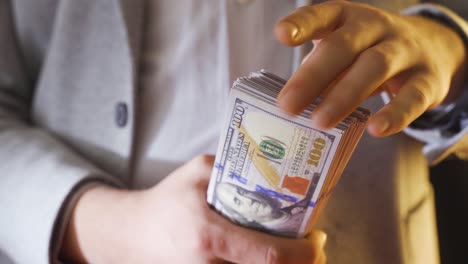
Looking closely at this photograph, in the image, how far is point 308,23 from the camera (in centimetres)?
33

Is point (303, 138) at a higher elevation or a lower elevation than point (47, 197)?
higher

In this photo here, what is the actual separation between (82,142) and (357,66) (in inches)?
17.7

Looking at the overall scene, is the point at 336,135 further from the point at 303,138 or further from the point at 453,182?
the point at 453,182

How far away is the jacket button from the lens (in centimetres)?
58

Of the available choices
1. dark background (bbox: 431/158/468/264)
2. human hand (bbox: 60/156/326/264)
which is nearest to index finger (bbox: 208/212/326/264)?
human hand (bbox: 60/156/326/264)

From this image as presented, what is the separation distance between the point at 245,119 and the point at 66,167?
0.29m

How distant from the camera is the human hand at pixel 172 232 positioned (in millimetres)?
385

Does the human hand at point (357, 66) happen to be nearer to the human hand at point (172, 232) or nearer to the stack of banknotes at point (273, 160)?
the stack of banknotes at point (273, 160)

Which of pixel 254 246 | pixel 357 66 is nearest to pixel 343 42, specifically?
pixel 357 66

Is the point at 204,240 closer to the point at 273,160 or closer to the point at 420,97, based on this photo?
the point at 273,160

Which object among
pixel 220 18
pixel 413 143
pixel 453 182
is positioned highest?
pixel 220 18

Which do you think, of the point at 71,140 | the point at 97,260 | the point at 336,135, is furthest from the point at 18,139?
the point at 336,135

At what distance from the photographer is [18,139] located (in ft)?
1.87

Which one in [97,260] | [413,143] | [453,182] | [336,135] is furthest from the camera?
[453,182]
